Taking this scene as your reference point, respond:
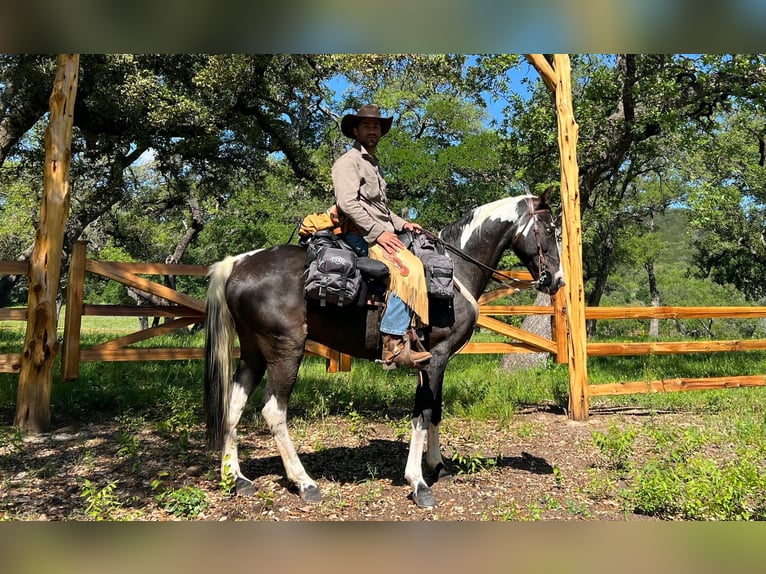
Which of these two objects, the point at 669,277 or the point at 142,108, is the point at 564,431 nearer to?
the point at 142,108

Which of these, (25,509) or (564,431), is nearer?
(25,509)

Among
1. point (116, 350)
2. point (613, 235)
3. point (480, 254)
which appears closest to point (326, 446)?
point (480, 254)

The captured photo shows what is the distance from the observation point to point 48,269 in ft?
18.7

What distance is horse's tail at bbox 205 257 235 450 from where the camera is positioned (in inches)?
171

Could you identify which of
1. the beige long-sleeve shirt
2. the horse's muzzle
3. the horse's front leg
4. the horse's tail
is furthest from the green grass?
the beige long-sleeve shirt

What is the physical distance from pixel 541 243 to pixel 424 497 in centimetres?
242

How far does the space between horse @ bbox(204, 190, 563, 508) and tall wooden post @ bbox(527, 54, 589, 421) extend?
2.38m

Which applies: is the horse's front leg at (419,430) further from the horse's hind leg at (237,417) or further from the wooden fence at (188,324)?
the wooden fence at (188,324)

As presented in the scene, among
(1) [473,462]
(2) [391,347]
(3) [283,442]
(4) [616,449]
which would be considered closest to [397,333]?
(2) [391,347]

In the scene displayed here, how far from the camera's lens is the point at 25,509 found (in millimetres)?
3666

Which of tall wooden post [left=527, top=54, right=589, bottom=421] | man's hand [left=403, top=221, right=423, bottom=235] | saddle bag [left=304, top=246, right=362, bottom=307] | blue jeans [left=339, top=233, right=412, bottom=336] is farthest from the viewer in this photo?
tall wooden post [left=527, top=54, right=589, bottom=421]

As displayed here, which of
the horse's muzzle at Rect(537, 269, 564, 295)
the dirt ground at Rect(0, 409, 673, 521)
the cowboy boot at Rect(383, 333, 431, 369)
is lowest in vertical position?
the dirt ground at Rect(0, 409, 673, 521)

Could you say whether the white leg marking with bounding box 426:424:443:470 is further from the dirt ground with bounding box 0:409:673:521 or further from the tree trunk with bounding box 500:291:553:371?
the tree trunk with bounding box 500:291:553:371

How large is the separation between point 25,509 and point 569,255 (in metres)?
6.38
